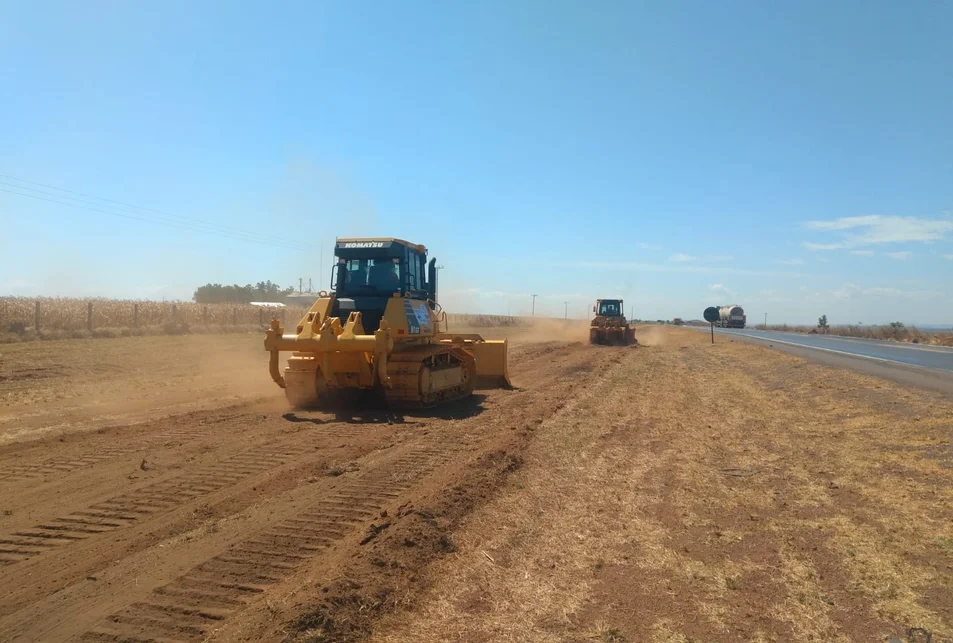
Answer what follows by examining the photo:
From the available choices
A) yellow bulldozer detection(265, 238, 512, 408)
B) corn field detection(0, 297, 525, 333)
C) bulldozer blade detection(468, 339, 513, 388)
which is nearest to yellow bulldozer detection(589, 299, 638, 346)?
corn field detection(0, 297, 525, 333)

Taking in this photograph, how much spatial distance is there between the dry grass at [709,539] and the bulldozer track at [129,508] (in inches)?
117

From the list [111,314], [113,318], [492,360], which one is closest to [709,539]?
[492,360]

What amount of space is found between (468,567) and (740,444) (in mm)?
6430

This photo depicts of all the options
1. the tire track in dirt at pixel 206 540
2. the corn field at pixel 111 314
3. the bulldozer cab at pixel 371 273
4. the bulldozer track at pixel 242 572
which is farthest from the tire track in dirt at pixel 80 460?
the corn field at pixel 111 314

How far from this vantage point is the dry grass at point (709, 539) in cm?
441

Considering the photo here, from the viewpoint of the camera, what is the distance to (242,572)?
4.92 metres

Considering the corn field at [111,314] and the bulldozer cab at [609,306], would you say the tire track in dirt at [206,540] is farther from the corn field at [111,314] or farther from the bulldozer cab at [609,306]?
the bulldozer cab at [609,306]

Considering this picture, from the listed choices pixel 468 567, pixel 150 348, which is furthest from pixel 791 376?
pixel 150 348

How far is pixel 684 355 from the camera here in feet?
99.2

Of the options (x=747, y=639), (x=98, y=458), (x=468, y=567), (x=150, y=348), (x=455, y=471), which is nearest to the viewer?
(x=747, y=639)

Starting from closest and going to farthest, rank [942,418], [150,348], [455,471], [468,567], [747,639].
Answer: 1. [747,639]
2. [468,567]
3. [455,471]
4. [942,418]
5. [150,348]

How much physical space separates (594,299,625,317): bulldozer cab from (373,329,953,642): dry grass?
2969 centimetres

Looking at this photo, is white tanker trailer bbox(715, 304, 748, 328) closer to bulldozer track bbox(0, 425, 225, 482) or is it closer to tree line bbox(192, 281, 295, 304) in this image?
tree line bbox(192, 281, 295, 304)

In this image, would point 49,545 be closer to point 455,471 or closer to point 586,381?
point 455,471
